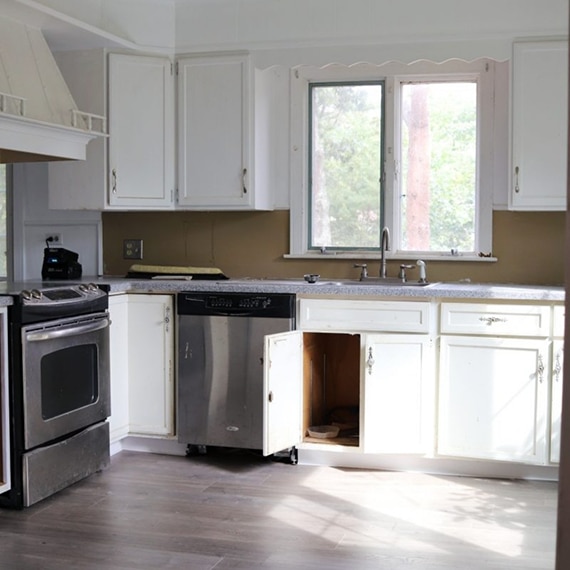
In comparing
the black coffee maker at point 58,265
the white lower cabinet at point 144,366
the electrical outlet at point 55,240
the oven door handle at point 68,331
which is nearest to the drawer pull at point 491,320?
the white lower cabinet at point 144,366

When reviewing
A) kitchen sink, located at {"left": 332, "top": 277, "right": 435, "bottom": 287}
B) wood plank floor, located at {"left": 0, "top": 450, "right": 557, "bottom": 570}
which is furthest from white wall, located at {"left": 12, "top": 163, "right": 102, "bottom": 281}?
kitchen sink, located at {"left": 332, "top": 277, "right": 435, "bottom": 287}

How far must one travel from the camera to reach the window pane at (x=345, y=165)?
454 centimetres

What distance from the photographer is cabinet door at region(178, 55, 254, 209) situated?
4402 millimetres

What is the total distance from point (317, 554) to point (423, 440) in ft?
3.67

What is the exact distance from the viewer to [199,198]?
452 centimetres

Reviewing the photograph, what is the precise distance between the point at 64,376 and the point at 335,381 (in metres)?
1.56

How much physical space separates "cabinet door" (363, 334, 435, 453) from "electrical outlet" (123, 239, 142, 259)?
5.42 ft

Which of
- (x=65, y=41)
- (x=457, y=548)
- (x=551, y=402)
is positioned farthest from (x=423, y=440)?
(x=65, y=41)

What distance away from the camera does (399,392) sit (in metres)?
3.93

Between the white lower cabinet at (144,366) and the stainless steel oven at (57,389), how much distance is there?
0.81 ft

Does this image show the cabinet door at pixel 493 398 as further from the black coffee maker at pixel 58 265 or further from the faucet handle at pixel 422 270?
the black coffee maker at pixel 58 265

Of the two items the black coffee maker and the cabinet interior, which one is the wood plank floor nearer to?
the cabinet interior

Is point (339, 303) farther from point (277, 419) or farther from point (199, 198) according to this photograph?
point (199, 198)

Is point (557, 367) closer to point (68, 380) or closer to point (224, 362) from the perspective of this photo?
point (224, 362)
